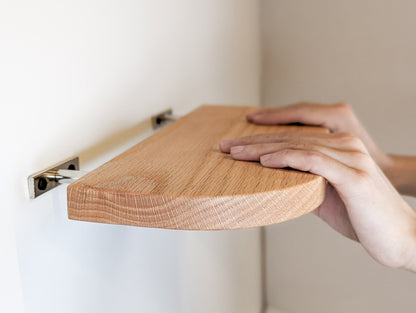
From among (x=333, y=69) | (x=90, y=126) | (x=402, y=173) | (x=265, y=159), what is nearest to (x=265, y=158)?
(x=265, y=159)

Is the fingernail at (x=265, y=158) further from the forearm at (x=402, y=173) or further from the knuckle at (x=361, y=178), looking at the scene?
the forearm at (x=402, y=173)

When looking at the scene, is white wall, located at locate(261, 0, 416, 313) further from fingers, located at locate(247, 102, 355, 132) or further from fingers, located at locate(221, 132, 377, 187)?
fingers, located at locate(221, 132, 377, 187)

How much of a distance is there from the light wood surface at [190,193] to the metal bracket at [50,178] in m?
0.02

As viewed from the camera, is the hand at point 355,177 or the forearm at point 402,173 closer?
the hand at point 355,177

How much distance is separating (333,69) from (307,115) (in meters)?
0.52

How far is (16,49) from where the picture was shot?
0.24 meters

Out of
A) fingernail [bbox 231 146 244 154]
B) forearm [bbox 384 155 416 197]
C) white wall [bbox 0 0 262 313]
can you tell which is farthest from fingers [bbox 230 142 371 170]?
forearm [bbox 384 155 416 197]

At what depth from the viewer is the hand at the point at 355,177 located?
10.8 inches

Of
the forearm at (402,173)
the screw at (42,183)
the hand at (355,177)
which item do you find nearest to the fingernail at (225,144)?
the hand at (355,177)

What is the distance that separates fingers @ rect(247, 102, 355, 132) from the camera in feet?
1.33

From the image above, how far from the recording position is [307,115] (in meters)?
0.42

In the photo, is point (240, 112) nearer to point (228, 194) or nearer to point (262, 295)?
point (228, 194)

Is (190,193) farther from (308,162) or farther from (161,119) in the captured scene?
(161,119)

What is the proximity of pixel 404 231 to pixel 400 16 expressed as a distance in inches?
23.2
